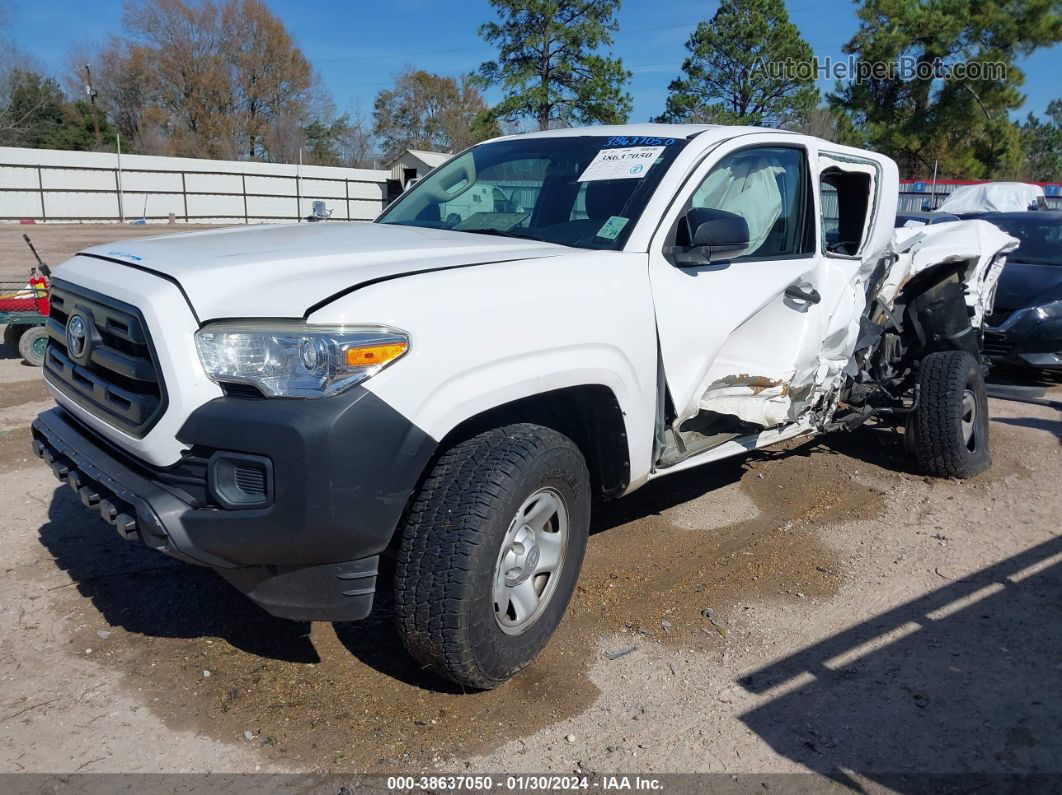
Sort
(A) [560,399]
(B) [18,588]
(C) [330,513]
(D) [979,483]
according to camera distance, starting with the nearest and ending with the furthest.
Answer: (C) [330,513] < (A) [560,399] < (B) [18,588] < (D) [979,483]

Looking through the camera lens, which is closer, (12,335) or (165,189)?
(12,335)

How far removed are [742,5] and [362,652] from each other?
39692 millimetres

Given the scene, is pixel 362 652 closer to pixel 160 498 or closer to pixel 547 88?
pixel 160 498

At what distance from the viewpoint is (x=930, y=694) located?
10.7 feet

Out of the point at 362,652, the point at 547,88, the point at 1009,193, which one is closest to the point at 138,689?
the point at 362,652

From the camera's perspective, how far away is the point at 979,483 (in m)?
5.82

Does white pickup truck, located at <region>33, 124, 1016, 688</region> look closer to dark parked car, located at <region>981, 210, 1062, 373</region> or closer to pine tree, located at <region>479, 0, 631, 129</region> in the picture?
dark parked car, located at <region>981, 210, 1062, 373</region>

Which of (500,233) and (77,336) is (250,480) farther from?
(500,233)

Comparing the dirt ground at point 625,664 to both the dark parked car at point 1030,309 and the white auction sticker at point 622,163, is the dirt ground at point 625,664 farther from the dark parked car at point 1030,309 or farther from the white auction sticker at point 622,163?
the dark parked car at point 1030,309

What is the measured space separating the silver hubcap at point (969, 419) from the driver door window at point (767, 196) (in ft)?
7.13

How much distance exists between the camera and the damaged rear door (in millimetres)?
3637

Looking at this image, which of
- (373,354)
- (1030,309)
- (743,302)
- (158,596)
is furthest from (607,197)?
(1030,309)

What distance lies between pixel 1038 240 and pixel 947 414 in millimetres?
5737

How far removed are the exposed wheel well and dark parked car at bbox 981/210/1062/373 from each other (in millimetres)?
6755
